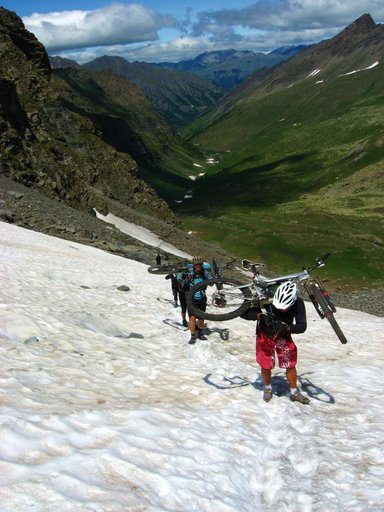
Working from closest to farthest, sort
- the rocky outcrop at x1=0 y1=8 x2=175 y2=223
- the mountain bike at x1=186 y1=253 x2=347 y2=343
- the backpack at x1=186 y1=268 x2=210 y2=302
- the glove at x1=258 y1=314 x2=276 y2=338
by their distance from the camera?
the mountain bike at x1=186 y1=253 x2=347 y2=343, the glove at x1=258 y1=314 x2=276 y2=338, the backpack at x1=186 y1=268 x2=210 y2=302, the rocky outcrop at x1=0 y1=8 x2=175 y2=223

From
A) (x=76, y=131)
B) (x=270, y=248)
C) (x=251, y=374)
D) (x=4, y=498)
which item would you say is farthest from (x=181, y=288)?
(x=76, y=131)

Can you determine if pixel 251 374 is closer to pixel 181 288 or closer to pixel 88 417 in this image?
pixel 181 288

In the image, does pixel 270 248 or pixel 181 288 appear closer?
pixel 181 288

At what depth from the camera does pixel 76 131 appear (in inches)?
3903

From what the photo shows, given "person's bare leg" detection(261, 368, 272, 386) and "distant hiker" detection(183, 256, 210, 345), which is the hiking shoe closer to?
"person's bare leg" detection(261, 368, 272, 386)

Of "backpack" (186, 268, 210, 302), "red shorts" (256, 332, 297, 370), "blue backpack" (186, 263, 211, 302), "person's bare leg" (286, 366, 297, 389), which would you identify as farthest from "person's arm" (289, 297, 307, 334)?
"blue backpack" (186, 263, 211, 302)

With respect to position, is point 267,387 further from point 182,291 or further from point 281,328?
point 182,291

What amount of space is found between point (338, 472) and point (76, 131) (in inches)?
3874

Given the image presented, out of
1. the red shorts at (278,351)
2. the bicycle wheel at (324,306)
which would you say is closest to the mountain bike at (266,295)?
the bicycle wheel at (324,306)

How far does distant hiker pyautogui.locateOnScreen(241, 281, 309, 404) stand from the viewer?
11.2m

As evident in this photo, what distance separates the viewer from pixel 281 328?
1143 centimetres

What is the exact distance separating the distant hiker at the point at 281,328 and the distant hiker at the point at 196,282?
4.24 m

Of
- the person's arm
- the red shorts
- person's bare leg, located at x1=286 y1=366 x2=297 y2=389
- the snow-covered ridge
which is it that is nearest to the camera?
the snow-covered ridge

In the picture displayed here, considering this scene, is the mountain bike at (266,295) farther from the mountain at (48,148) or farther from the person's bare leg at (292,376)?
the mountain at (48,148)
